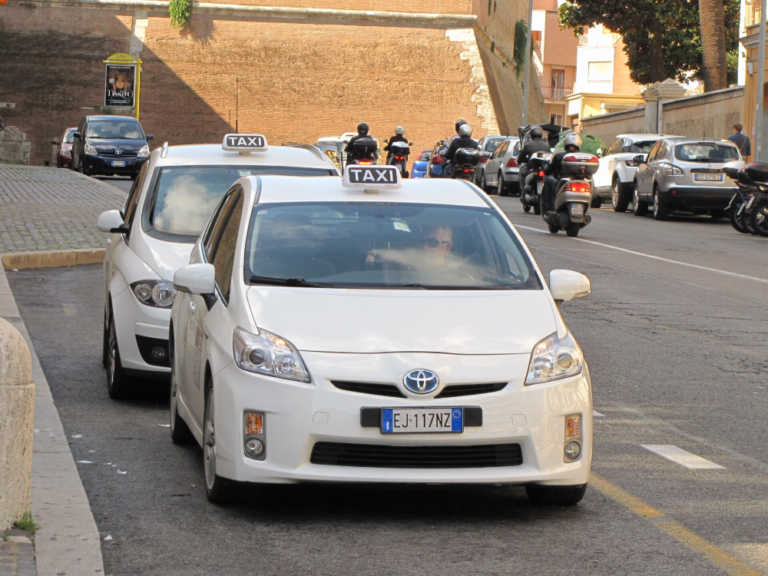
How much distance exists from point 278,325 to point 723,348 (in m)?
6.23

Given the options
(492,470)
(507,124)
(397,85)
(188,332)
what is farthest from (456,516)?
(507,124)

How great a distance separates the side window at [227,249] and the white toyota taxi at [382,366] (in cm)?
3

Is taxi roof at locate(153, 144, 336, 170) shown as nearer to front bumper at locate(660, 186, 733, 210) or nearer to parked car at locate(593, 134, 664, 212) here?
front bumper at locate(660, 186, 733, 210)

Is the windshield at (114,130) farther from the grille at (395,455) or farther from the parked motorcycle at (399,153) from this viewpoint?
the grille at (395,455)

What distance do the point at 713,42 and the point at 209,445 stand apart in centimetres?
3931

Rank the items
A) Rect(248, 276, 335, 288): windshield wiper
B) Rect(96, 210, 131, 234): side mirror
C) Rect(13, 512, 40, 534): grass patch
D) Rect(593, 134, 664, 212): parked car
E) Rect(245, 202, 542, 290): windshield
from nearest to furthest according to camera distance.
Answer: Rect(13, 512, 40, 534): grass patch
Rect(248, 276, 335, 288): windshield wiper
Rect(245, 202, 542, 290): windshield
Rect(96, 210, 131, 234): side mirror
Rect(593, 134, 664, 212): parked car

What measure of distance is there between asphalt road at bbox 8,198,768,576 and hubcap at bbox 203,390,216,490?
0.41ft

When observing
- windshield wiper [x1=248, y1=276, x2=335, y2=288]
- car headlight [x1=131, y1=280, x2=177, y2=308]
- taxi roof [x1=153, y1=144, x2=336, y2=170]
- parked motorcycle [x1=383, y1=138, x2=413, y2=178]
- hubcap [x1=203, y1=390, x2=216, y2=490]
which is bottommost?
hubcap [x1=203, y1=390, x2=216, y2=490]

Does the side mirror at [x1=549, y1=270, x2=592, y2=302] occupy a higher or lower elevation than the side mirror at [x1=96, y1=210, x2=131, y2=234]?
lower

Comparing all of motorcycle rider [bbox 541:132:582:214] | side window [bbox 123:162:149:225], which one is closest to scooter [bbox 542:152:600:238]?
motorcycle rider [bbox 541:132:582:214]

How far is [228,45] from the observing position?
207 ft

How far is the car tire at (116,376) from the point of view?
26.6 ft

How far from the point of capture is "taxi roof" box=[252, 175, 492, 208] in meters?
6.72

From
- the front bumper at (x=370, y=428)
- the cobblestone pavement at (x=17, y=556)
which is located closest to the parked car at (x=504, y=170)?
the front bumper at (x=370, y=428)
